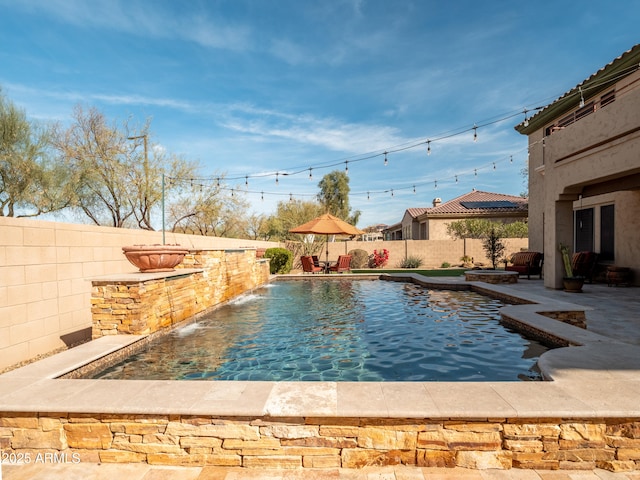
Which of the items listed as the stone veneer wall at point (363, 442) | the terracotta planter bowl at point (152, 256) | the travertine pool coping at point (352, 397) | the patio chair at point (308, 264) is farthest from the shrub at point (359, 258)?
the stone veneer wall at point (363, 442)

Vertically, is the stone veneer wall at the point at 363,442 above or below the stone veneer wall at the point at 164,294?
below

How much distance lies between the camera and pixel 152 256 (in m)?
5.39

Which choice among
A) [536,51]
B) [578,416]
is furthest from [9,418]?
[536,51]

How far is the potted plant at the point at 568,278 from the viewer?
8344 mm

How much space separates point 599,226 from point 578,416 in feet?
36.9

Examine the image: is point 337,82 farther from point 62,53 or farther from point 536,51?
point 62,53

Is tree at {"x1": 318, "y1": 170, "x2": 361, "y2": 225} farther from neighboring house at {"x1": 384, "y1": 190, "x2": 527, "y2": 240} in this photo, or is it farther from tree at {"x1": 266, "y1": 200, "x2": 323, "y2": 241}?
neighboring house at {"x1": 384, "y1": 190, "x2": 527, "y2": 240}

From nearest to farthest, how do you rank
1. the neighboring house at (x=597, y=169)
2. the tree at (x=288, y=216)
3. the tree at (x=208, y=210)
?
the neighboring house at (x=597, y=169)
the tree at (x=208, y=210)
the tree at (x=288, y=216)

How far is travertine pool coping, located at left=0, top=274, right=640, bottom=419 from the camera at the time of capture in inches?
88.0

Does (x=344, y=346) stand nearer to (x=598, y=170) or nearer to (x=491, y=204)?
(x=598, y=170)

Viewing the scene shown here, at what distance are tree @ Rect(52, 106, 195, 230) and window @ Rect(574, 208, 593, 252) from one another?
657 inches

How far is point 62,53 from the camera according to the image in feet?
34.4

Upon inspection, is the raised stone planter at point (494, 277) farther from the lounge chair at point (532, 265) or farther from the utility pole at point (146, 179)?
the utility pole at point (146, 179)

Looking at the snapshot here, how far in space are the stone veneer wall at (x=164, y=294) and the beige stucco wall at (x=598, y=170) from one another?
844 centimetres
